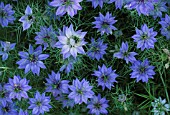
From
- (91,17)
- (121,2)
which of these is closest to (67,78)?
(91,17)

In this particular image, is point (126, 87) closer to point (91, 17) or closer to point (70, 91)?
point (70, 91)

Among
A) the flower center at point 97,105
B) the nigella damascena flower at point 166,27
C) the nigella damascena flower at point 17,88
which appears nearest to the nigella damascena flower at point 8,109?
the nigella damascena flower at point 17,88

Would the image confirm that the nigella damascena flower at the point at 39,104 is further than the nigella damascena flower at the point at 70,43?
Yes

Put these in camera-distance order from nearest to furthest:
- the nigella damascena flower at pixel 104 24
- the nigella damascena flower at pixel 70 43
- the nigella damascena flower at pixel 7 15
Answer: the nigella damascena flower at pixel 70 43 → the nigella damascena flower at pixel 104 24 → the nigella damascena flower at pixel 7 15

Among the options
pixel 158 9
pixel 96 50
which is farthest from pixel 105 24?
pixel 158 9

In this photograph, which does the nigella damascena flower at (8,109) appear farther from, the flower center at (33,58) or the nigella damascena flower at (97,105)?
the nigella damascena flower at (97,105)

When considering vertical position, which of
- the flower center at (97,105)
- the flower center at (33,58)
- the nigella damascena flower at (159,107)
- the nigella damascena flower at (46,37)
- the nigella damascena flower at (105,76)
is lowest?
the nigella damascena flower at (159,107)
